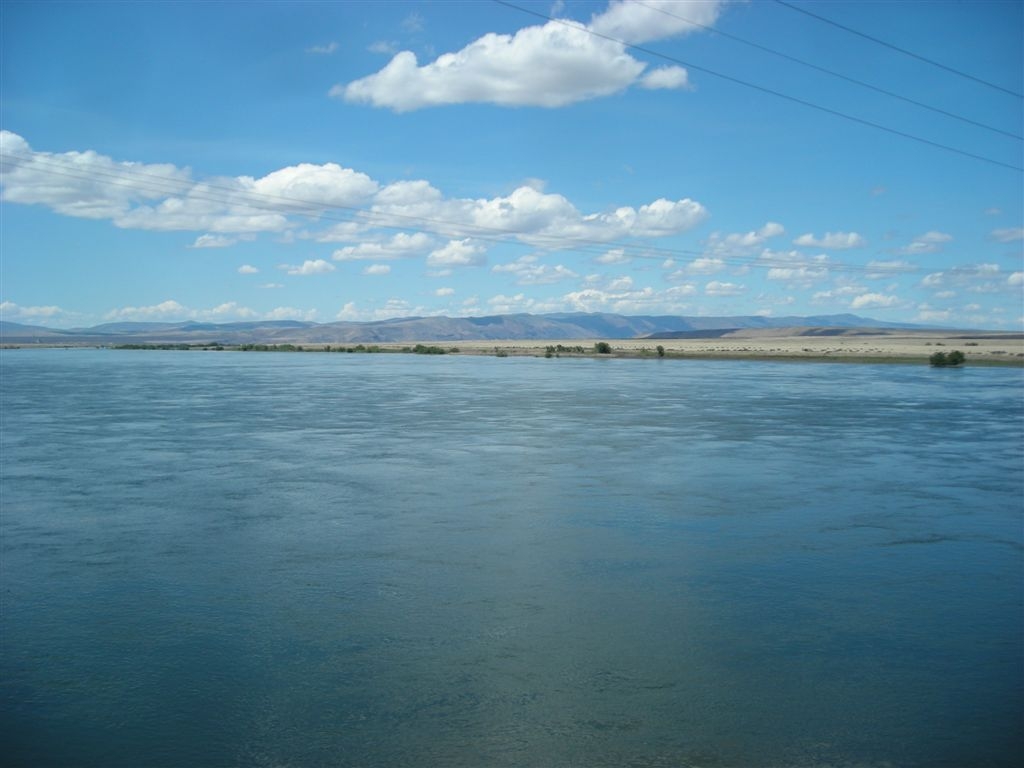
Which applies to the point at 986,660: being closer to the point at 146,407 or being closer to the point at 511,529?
the point at 511,529

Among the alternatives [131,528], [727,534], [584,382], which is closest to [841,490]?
[727,534]

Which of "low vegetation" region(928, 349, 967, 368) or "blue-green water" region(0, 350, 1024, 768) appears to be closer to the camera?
"blue-green water" region(0, 350, 1024, 768)

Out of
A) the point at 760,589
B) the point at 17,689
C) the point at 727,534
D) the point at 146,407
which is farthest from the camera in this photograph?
the point at 146,407

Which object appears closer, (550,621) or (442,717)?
(442,717)

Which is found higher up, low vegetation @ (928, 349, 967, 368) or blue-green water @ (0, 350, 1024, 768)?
low vegetation @ (928, 349, 967, 368)

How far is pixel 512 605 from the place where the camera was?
8312mm

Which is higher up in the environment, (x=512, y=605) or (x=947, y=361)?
(x=947, y=361)

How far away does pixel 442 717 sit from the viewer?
6090mm

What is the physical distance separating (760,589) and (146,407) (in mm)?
24345

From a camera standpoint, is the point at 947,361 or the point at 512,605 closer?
the point at 512,605

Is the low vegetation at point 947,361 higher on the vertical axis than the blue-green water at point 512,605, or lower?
higher

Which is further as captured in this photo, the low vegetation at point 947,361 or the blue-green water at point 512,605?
the low vegetation at point 947,361

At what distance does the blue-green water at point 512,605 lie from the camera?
5.92 m

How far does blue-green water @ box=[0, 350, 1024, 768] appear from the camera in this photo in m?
5.92
